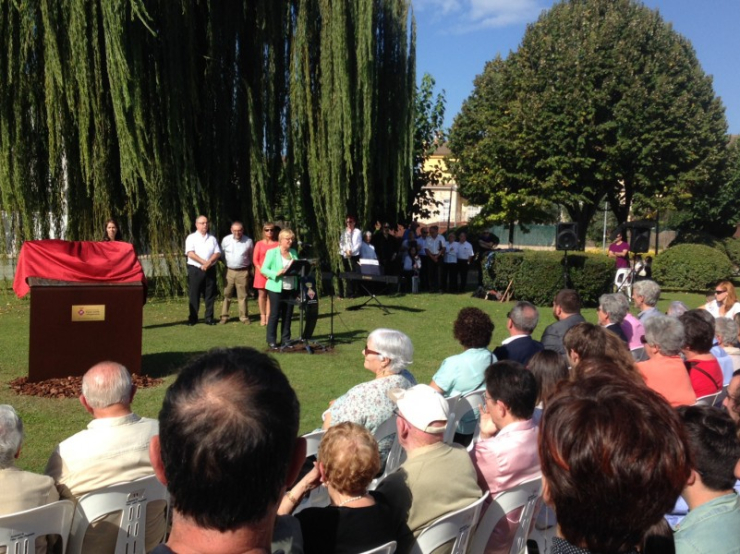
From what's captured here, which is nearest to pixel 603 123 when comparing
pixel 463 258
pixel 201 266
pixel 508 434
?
pixel 463 258

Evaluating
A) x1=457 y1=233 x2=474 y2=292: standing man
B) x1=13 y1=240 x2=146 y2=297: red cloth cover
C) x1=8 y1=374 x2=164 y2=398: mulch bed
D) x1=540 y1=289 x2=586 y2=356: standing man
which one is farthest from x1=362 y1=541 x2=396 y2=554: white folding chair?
x1=457 y1=233 x2=474 y2=292: standing man

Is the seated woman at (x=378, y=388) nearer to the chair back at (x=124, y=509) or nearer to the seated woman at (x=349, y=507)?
the seated woman at (x=349, y=507)

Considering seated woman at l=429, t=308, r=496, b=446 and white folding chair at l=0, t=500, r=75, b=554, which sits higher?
seated woman at l=429, t=308, r=496, b=446

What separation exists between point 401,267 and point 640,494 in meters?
17.2

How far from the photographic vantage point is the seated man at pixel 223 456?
155cm

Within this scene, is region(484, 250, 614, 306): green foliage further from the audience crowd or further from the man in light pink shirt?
the man in light pink shirt

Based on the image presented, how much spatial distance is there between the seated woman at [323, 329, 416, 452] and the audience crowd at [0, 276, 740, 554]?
0.4 inches

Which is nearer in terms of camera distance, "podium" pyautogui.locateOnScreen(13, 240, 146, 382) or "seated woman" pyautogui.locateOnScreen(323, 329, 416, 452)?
"seated woman" pyautogui.locateOnScreen(323, 329, 416, 452)

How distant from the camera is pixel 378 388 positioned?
15.1ft

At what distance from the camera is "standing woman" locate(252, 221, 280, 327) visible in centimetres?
1121

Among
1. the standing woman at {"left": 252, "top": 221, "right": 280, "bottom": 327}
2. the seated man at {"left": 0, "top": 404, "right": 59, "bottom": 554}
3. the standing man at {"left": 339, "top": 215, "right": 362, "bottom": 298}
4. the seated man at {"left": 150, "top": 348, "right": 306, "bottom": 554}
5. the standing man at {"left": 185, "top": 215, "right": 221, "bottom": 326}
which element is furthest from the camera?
the standing man at {"left": 339, "top": 215, "right": 362, "bottom": 298}

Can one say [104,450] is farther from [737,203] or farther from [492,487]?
[737,203]

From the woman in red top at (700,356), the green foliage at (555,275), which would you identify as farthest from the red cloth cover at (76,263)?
the green foliage at (555,275)

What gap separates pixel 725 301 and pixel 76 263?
716 cm
